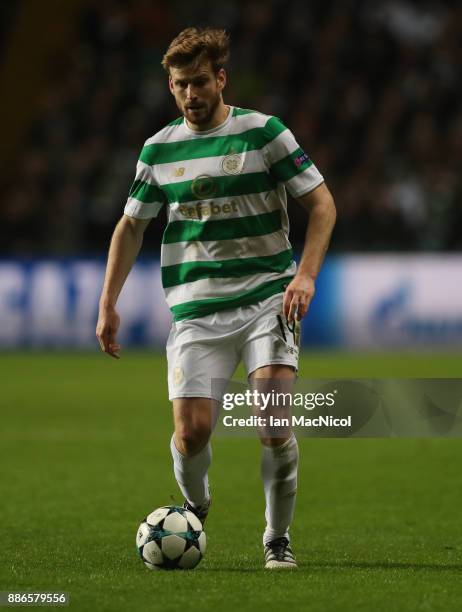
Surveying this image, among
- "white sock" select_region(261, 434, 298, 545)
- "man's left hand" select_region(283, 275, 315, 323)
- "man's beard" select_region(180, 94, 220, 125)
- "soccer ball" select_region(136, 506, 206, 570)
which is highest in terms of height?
"man's beard" select_region(180, 94, 220, 125)

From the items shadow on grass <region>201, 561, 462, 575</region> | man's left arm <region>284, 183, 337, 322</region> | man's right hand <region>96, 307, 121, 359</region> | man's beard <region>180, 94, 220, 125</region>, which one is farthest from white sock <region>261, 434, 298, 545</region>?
man's beard <region>180, 94, 220, 125</region>

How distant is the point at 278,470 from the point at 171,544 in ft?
1.68

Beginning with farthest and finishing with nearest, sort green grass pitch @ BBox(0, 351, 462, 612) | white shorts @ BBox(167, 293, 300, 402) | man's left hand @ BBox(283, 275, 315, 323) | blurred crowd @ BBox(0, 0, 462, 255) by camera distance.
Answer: blurred crowd @ BBox(0, 0, 462, 255), white shorts @ BBox(167, 293, 300, 402), man's left hand @ BBox(283, 275, 315, 323), green grass pitch @ BBox(0, 351, 462, 612)

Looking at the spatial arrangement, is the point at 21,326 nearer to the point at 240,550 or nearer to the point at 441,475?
the point at 441,475

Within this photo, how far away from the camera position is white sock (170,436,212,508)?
5543 mm

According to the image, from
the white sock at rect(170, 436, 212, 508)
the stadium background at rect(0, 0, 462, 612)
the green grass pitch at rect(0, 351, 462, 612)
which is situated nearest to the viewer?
the green grass pitch at rect(0, 351, 462, 612)

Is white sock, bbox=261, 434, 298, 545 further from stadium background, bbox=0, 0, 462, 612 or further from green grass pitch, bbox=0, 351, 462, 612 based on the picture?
stadium background, bbox=0, 0, 462, 612

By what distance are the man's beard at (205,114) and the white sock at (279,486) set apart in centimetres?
130

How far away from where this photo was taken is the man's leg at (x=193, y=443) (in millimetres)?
5406

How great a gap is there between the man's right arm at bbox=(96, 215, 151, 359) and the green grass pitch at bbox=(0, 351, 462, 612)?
91 cm

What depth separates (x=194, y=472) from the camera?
559cm

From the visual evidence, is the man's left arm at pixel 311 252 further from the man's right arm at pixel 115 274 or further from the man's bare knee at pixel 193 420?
the man's right arm at pixel 115 274

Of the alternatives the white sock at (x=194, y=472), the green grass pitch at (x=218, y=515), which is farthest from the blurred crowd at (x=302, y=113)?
the white sock at (x=194, y=472)

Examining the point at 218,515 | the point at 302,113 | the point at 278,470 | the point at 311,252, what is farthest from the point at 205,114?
the point at 302,113
